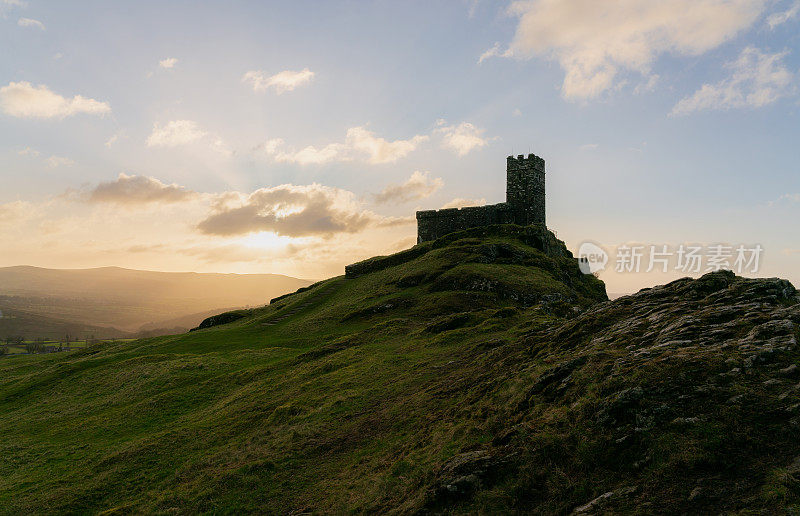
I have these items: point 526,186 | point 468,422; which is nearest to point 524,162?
point 526,186

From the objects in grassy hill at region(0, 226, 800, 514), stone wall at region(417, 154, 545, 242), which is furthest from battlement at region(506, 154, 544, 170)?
grassy hill at region(0, 226, 800, 514)

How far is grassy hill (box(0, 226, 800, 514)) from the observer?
9555 mm

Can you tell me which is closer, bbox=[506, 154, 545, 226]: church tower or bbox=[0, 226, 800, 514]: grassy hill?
bbox=[0, 226, 800, 514]: grassy hill

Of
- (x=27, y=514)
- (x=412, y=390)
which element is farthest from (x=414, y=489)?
(x=27, y=514)

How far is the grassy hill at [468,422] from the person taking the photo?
31.3 feet

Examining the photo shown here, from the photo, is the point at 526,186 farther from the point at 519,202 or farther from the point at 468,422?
the point at 468,422

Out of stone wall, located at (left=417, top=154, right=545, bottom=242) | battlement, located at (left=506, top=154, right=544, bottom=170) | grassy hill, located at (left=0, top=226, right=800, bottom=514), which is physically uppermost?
battlement, located at (left=506, top=154, right=544, bottom=170)

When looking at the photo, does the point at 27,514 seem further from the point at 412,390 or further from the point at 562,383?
the point at 562,383

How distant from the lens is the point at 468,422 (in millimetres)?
14805

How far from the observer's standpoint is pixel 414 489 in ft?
40.6

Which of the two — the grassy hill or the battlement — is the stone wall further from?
the grassy hill

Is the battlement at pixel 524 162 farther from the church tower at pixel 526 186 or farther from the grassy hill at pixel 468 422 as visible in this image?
the grassy hill at pixel 468 422

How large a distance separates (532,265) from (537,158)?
90.2ft

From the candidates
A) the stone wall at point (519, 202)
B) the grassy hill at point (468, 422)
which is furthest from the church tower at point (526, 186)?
the grassy hill at point (468, 422)
